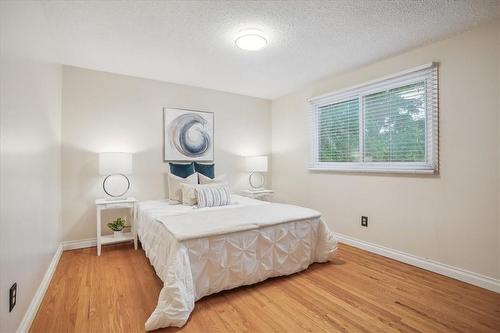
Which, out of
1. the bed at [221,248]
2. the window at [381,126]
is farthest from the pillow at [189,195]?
the window at [381,126]

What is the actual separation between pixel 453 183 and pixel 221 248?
226cm

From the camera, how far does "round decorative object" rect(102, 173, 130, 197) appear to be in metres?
3.37

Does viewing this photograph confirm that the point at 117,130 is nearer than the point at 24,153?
No

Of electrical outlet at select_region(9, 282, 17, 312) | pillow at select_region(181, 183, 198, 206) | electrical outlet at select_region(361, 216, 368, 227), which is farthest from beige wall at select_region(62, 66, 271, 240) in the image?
electrical outlet at select_region(361, 216, 368, 227)

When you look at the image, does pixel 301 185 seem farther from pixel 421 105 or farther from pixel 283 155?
pixel 421 105

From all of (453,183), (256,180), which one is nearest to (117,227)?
(256,180)

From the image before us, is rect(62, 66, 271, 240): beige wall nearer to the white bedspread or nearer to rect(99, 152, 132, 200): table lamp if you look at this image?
rect(99, 152, 132, 200): table lamp

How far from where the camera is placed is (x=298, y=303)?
1.96 meters

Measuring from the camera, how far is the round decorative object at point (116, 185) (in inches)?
133

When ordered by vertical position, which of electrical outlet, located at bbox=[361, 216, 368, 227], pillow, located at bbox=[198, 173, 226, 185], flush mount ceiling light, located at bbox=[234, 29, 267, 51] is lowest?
electrical outlet, located at bbox=[361, 216, 368, 227]

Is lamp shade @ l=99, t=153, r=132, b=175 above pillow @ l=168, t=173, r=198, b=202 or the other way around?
above

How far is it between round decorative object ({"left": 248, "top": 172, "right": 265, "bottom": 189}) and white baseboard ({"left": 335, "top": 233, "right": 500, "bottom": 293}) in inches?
72.8

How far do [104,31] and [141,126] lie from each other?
1455 mm

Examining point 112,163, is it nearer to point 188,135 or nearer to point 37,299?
point 188,135
